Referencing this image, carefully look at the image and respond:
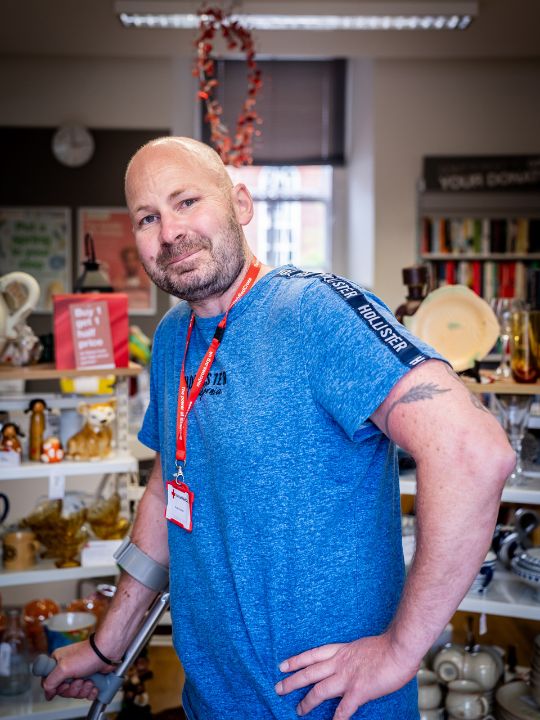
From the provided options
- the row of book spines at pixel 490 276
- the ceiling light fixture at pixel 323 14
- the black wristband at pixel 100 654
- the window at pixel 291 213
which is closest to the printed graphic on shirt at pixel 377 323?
the black wristband at pixel 100 654

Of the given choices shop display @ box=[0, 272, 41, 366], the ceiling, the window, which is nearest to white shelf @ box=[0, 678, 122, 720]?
shop display @ box=[0, 272, 41, 366]

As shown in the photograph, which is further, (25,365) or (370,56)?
(370,56)

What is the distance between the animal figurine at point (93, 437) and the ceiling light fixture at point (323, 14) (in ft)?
11.3

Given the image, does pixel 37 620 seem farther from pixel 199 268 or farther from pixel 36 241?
pixel 36 241

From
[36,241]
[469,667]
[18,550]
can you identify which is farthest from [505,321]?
[36,241]

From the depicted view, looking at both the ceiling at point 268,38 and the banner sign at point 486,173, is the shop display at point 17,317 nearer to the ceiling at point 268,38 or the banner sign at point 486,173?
the ceiling at point 268,38

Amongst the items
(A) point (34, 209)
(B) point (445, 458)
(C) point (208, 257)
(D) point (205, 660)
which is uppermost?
(A) point (34, 209)

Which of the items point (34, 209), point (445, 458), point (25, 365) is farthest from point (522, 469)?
point (34, 209)

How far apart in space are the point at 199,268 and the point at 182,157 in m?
0.19

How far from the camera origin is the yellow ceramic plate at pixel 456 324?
2.24 meters

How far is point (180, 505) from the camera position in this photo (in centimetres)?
128

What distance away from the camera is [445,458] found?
3.17ft

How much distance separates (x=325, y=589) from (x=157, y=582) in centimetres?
49

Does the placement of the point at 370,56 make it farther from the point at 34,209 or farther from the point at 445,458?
the point at 445,458
